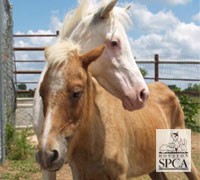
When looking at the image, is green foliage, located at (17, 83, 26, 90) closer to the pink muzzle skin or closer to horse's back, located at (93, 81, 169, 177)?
horse's back, located at (93, 81, 169, 177)

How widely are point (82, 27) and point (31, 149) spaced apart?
359 cm

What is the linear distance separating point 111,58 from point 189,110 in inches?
245

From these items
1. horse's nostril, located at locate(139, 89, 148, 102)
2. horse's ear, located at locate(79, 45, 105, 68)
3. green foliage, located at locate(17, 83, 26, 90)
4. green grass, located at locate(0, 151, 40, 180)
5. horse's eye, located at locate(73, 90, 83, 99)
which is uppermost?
green foliage, located at locate(17, 83, 26, 90)

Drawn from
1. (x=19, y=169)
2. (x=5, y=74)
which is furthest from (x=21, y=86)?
(x=19, y=169)

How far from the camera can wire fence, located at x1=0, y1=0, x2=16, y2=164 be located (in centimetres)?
493

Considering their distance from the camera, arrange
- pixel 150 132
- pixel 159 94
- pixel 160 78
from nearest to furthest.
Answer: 1. pixel 150 132
2. pixel 159 94
3. pixel 160 78

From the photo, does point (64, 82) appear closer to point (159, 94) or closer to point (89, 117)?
point (89, 117)

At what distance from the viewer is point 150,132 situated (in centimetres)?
314

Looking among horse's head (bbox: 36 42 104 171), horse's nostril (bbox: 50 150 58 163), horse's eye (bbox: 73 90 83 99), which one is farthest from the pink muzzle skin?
horse's nostril (bbox: 50 150 58 163)

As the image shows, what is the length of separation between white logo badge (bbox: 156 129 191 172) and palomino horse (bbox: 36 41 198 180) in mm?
185

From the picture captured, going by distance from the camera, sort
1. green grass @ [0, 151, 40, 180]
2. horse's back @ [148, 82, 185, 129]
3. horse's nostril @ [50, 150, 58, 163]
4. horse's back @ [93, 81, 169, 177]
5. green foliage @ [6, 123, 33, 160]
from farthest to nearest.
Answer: green foliage @ [6, 123, 33, 160] < green grass @ [0, 151, 40, 180] < horse's back @ [148, 82, 185, 129] < horse's back @ [93, 81, 169, 177] < horse's nostril @ [50, 150, 58, 163]

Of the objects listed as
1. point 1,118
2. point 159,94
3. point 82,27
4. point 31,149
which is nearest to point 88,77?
point 82,27

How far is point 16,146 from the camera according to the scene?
5.29 metres

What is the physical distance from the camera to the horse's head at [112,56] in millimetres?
2471
